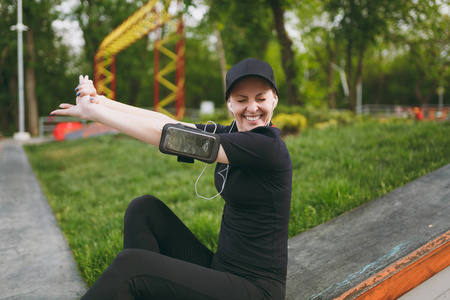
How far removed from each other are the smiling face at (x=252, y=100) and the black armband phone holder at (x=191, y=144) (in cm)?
36

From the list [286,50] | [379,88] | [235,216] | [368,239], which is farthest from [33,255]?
[379,88]

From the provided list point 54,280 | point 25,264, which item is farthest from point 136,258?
point 25,264

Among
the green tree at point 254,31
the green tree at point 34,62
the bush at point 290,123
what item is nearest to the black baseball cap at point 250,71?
the bush at point 290,123

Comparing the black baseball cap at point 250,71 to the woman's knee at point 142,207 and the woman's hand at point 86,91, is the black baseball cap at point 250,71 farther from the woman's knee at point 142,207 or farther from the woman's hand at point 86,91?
the woman's knee at point 142,207

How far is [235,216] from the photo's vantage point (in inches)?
73.9

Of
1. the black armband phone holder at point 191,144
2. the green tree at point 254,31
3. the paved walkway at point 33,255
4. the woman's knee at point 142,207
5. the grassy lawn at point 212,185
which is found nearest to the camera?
the black armband phone holder at point 191,144

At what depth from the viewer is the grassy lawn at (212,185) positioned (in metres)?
3.61

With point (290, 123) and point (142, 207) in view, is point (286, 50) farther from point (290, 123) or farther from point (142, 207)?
point (142, 207)

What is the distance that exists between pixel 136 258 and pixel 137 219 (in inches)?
17.8

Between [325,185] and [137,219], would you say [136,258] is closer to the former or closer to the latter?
[137,219]

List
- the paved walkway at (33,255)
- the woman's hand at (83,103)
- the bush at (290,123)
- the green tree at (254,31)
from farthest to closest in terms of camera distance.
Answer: the green tree at (254,31)
the bush at (290,123)
the paved walkway at (33,255)
the woman's hand at (83,103)

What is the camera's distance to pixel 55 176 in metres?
7.75

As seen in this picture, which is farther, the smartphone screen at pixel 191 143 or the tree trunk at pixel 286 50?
the tree trunk at pixel 286 50

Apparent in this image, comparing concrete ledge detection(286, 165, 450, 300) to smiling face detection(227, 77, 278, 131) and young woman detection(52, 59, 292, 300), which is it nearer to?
young woman detection(52, 59, 292, 300)
